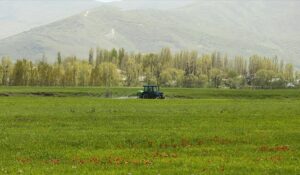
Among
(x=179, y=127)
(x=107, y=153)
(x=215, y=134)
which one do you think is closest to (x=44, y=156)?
(x=107, y=153)

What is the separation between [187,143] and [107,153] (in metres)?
5.57

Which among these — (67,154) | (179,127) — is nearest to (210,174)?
(67,154)

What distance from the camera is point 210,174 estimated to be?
19094mm

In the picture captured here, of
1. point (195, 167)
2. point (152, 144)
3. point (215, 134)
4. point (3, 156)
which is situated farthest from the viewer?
point (215, 134)

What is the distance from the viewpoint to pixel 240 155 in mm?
24078

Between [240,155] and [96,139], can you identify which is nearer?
[240,155]

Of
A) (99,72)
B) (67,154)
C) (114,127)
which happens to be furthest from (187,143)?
(99,72)

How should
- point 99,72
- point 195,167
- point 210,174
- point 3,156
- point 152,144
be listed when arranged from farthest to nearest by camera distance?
point 99,72, point 152,144, point 3,156, point 195,167, point 210,174

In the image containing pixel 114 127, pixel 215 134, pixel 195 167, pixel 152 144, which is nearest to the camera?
pixel 195 167

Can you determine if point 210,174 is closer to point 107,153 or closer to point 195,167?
point 195,167

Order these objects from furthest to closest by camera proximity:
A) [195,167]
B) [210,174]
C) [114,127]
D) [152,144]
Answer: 1. [114,127]
2. [152,144]
3. [195,167]
4. [210,174]

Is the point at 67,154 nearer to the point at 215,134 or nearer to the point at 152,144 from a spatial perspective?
the point at 152,144

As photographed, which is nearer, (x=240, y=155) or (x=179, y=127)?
(x=240, y=155)

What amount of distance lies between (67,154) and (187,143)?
7254mm
